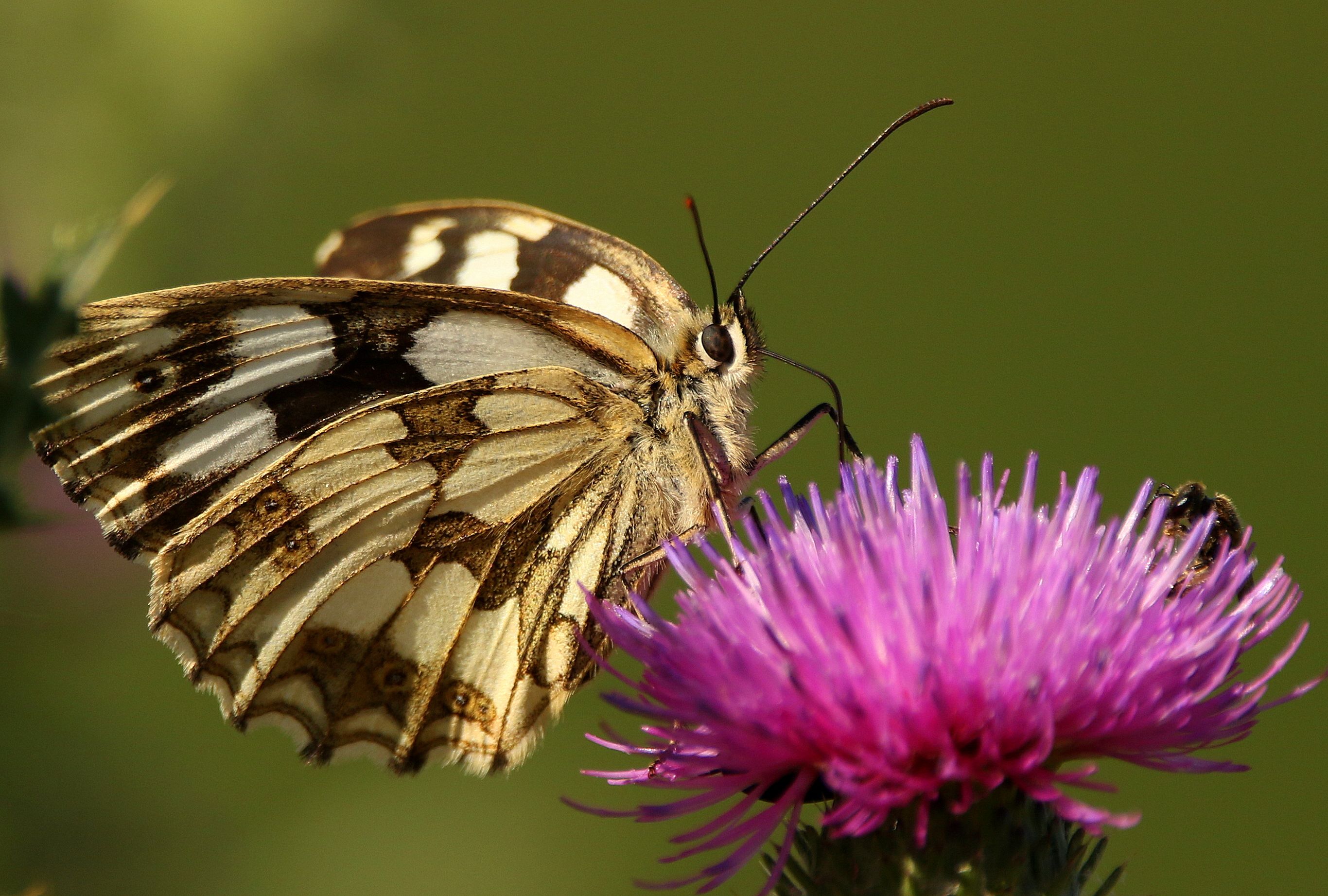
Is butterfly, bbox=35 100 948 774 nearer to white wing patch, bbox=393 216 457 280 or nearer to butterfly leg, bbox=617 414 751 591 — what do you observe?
butterfly leg, bbox=617 414 751 591

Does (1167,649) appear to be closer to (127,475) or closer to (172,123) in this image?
(127,475)

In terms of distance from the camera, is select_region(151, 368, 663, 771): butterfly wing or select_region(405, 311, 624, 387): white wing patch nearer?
select_region(151, 368, 663, 771): butterfly wing

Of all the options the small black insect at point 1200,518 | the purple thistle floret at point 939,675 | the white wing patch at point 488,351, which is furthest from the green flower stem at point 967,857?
the white wing patch at point 488,351

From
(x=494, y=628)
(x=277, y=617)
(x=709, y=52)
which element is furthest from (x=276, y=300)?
(x=709, y=52)

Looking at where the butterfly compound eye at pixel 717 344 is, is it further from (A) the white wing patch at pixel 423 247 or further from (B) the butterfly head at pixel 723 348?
(A) the white wing patch at pixel 423 247

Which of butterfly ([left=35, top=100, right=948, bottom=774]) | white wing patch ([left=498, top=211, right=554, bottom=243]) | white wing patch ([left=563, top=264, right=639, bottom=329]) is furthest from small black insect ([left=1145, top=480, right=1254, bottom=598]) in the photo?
white wing patch ([left=498, top=211, right=554, bottom=243])

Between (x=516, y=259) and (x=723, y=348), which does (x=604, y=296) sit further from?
(x=723, y=348)
